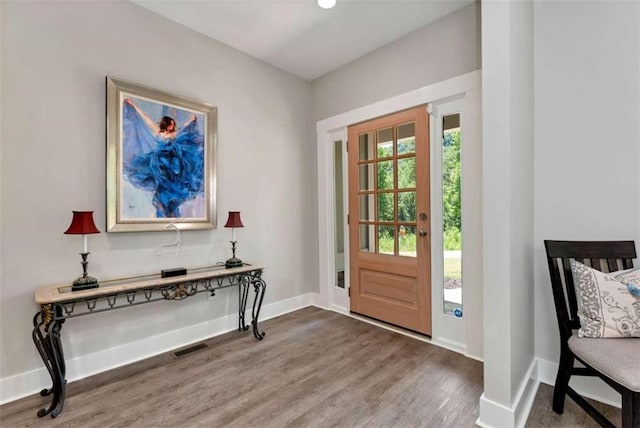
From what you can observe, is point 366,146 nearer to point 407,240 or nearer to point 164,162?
point 407,240

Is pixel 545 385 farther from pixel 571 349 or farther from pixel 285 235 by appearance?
pixel 285 235

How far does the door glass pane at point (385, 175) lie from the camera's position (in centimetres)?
292

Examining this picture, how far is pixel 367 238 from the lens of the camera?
3.16 m

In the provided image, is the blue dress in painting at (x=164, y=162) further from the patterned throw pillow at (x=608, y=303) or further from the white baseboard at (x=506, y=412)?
the patterned throw pillow at (x=608, y=303)

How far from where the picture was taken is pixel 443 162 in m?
2.58

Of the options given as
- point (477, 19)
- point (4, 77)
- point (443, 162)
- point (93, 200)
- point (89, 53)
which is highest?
point (477, 19)

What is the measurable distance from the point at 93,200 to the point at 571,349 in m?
3.18

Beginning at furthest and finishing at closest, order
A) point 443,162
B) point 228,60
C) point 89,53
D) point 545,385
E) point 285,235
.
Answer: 1. point 285,235
2. point 228,60
3. point 443,162
4. point 89,53
5. point 545,385

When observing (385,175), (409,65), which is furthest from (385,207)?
(409,65)

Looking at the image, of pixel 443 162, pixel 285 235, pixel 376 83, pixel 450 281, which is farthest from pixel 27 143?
pixel 450 281

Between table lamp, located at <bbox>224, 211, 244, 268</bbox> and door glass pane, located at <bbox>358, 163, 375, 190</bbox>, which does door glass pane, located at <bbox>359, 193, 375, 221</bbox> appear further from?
table lamp, located at <bbox>224, 211, 244, 268</bbox>

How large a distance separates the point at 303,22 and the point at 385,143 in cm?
130

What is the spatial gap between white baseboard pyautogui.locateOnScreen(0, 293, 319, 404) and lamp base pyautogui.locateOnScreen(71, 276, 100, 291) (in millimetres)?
566

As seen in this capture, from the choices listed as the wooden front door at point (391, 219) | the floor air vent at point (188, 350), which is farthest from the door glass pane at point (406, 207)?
the floor air vent at point (188, 350)
